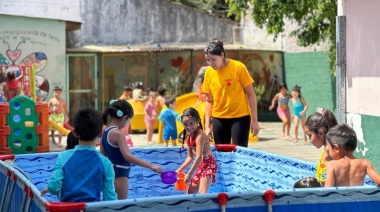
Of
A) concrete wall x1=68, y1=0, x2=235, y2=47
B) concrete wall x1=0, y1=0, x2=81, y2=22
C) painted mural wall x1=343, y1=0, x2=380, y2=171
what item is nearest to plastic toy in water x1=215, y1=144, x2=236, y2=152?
painted mural wall x1=343, y1=0, x2=380, y2=171

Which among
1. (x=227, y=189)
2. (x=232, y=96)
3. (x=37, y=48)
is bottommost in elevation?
(x=227, y=189)

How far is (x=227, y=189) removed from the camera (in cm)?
1072

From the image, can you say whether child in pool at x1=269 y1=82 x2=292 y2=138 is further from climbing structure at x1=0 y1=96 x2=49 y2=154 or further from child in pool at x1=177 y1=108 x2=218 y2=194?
child in pool at x1=177 y1=108 x2=218 y2=194

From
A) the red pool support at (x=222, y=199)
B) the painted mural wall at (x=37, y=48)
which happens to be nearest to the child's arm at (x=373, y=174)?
the red pool support at (x=222, y=199)

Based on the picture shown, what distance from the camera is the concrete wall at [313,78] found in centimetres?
2530

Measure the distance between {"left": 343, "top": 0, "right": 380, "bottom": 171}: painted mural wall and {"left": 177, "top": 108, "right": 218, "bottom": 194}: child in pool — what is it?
3.82 meters

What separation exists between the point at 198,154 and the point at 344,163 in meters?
2.71

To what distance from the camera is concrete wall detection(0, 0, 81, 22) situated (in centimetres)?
2503

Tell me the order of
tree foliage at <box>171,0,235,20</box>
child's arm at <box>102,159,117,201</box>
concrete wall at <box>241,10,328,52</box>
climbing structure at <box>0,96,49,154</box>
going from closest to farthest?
child's arm at <box>102,159,117,201</box> → climbing structure at <box>0,96,49,154</box> → concrete wall at <box>241,10,328,52</box> → tree foliage at <box>171,0,235,20</box>

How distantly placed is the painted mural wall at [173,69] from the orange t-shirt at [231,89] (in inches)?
635

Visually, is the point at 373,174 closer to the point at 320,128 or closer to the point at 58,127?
the point at 320,128

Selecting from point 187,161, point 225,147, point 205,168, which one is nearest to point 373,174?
point 205,168

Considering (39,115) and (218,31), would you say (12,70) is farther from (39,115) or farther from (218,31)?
(218,31)

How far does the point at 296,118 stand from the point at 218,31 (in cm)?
921
